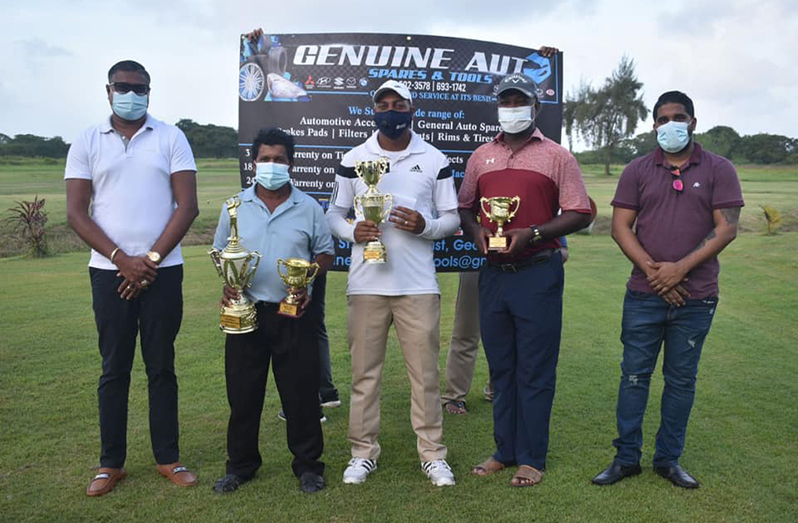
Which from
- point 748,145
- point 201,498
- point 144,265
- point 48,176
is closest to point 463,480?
point 201,498

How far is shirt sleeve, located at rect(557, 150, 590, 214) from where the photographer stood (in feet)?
11.9

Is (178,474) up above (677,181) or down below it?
below

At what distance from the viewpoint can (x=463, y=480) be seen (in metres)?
3.80

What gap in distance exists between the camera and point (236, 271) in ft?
11.2

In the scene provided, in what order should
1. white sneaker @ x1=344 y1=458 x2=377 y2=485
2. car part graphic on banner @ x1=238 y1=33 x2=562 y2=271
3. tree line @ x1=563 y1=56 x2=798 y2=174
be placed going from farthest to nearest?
tree line @ x1=563 y1=56 x2=798 y2=174 < car part graphic on banner @ x1=238 y1=33 x2=562 y2=271 < white sneaker @ x1=344 y1=458 x2=377 y2=485

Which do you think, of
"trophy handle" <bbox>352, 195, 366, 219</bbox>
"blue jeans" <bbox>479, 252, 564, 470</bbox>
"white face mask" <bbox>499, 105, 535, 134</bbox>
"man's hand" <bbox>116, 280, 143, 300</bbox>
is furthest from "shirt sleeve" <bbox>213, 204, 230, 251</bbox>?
"white face mask" <bbox>499, 105, 535, 134</bbox>

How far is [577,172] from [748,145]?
45565mm

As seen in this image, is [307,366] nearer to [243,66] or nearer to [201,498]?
[201,498]

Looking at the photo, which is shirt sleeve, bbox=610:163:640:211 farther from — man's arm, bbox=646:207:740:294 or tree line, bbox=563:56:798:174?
tree line, bbox=563:56:798:174

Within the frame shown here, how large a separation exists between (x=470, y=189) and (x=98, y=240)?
6.97 ft

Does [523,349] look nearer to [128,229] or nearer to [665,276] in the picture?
[665,276]

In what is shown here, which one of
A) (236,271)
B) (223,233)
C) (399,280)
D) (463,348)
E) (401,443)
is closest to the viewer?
(236,271)

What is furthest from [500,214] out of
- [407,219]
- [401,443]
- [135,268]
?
[135,268]

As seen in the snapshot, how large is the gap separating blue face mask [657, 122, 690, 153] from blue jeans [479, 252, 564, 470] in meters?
0.85
